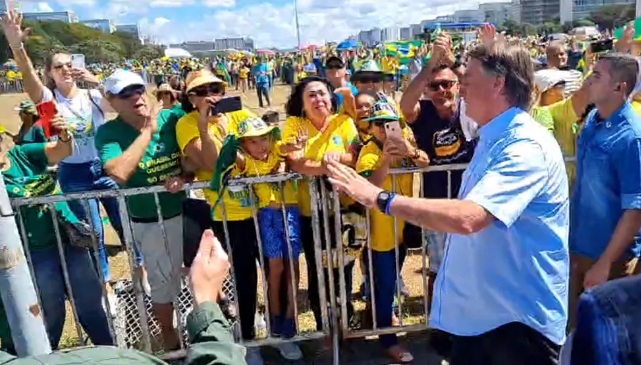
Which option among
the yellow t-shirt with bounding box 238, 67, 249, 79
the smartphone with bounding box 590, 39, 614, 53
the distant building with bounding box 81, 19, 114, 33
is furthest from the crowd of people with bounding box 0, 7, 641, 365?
the distant building with bounding box 81, 19, 114, 33

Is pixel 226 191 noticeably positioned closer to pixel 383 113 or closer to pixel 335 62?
pixel 383 113

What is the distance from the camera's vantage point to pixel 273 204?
3533 millimetres

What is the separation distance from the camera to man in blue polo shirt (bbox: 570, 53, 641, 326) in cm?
281

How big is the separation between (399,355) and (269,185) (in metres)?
1.37

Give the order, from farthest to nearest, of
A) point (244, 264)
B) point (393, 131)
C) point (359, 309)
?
1. point (359, 309)
2. point (244, 264)
3. point (393, 131)

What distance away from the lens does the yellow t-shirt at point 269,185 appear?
11.5 ft

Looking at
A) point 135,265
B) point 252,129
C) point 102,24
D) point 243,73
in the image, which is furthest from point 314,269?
point 102,24

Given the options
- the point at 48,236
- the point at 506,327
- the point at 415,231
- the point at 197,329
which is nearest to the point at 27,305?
the point at 197,329

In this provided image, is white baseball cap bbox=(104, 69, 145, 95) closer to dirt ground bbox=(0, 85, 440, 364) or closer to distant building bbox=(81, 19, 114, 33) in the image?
dirt ground bbox=(0, 85, 440, 364)

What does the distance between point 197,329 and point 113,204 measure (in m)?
3.91

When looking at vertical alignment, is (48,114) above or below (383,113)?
above

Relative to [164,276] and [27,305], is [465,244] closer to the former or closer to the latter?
[27,305]

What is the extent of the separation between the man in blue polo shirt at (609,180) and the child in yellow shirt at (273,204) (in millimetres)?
1635

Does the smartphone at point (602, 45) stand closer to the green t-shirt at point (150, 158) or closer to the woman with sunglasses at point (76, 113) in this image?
the green t-shirt at point (150, 158)
